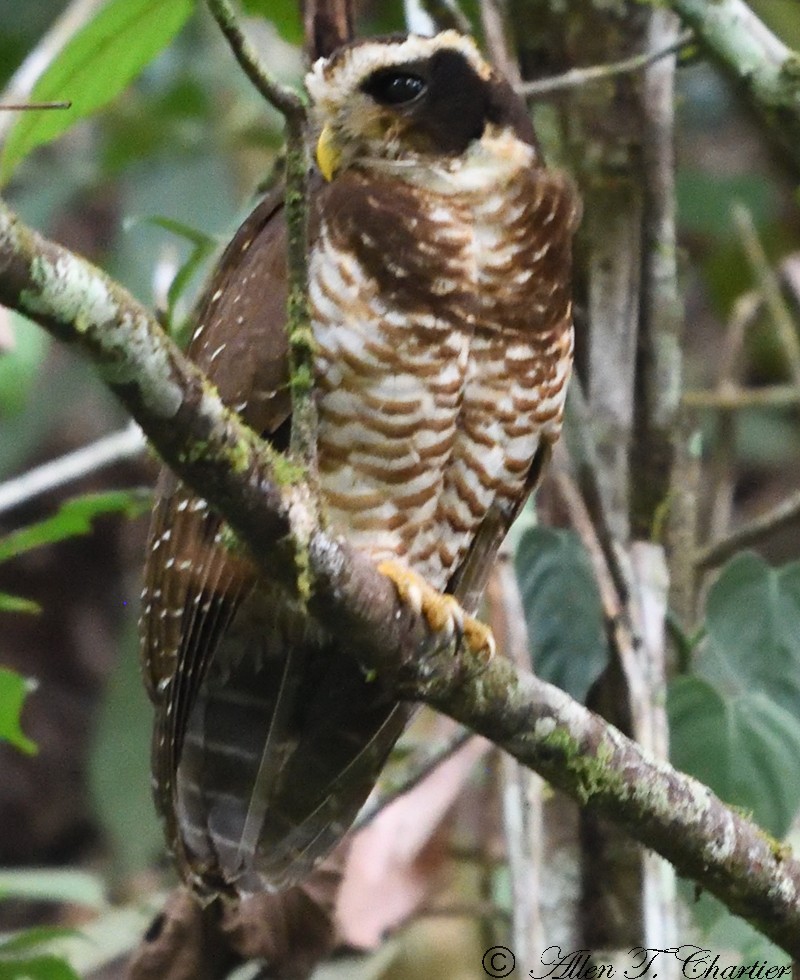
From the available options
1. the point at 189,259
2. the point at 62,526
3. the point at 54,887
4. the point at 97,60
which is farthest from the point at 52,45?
the point at 54,887

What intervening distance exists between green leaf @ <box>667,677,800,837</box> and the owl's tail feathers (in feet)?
1.48

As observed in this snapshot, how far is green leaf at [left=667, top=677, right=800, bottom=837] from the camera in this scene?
237 cm

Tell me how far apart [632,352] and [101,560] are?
258 cm

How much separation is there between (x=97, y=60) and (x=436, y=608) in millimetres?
857

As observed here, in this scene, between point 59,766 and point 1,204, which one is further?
point 59,766

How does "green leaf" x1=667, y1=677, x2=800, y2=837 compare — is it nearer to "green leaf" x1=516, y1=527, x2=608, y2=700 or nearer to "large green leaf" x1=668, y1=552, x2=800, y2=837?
"large green leaf" x1=668, y1=552, x2=800, y2=837

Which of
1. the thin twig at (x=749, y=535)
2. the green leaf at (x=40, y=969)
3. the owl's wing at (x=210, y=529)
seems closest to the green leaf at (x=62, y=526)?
the owl's wing at (x=210, y=529)

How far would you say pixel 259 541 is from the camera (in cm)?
147

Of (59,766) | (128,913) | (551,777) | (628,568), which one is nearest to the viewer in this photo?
(551,777)

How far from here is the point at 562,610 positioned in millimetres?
2568

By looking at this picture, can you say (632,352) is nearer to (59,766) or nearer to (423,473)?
(423,473)

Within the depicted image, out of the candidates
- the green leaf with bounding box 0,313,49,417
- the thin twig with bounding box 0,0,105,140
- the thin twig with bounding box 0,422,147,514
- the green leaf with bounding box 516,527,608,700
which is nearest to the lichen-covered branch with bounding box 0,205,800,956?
the green leaf with bounding box 516,527,608,700

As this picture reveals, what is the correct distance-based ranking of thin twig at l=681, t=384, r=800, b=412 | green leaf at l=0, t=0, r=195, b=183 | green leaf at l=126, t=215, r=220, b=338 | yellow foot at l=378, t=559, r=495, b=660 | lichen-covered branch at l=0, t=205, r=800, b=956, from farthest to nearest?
thin twig at l=681, t=384, r=800, b=412, green leaf at l=126, t=215, r=220, b=338, green leaf at l=0, t=0, r=195, b=183, yellow foot at l=378, t=559, r=495, b=660, lichen-covered branch at l=0, t=205, r=800, b=956

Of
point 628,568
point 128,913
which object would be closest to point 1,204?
point 628,568
